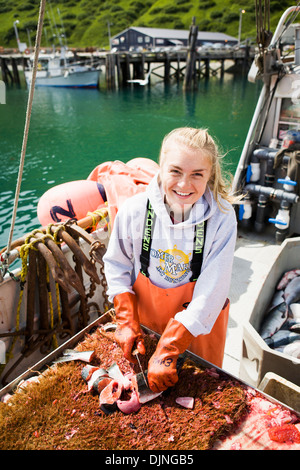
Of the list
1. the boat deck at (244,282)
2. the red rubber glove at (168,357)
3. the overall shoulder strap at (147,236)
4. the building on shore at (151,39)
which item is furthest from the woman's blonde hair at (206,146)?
the building on shore at (151,39)

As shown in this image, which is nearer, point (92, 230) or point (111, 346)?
point (111, 346)

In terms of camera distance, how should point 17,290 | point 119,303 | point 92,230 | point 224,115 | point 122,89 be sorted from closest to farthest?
point 119,303
point 17,290
point 92,230
point 224,115
point 122,89

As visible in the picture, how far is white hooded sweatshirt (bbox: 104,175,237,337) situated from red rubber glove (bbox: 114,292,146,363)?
0.06m

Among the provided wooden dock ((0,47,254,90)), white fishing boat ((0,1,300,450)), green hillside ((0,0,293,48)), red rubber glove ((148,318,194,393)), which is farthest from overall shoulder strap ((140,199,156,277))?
green hillside ((0,0,293,48))

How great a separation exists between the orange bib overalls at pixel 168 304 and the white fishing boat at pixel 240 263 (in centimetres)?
35

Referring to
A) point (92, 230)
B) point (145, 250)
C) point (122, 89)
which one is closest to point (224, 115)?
point (122, 89)

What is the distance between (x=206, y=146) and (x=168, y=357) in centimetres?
120

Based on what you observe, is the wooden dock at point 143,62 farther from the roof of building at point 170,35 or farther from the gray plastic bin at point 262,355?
the gray plastic bin at point 262,355

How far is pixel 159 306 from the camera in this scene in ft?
6.98

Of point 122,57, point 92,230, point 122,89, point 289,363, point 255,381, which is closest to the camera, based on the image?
point 289,363

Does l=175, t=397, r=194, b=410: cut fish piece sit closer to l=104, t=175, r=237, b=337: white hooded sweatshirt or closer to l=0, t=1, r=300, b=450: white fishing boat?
l=104, t=175, r=237, b=337: white hooded sweatshirt

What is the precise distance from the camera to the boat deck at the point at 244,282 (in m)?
3.53

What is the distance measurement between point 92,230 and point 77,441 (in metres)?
2.47

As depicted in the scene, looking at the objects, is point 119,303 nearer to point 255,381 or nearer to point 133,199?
point 133,199
